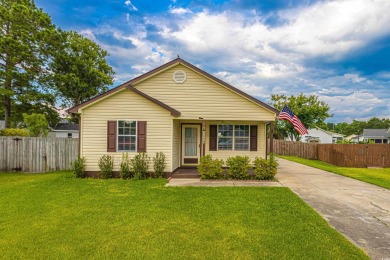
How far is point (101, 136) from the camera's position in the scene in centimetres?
1033

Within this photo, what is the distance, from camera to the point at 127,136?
10289 millimetres

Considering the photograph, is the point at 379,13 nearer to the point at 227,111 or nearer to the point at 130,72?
the point at 227,111

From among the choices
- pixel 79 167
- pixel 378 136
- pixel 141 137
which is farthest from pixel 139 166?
pixel 378 136

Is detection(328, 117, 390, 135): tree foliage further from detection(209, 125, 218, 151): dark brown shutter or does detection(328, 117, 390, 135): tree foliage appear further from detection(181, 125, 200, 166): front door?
detection(181, 125, 200, 166): front door

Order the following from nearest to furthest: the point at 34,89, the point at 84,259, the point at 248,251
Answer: the point at 84,259 → the point at 248,251 → the point at 34,89

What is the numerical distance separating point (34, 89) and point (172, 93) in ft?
55.4

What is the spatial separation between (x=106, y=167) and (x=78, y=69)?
19164 millimetres

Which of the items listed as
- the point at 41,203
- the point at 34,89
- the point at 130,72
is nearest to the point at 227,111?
the point at 41,203

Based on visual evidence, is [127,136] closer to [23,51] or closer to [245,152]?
[245,152]

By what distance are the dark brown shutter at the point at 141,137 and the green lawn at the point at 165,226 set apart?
2.78m

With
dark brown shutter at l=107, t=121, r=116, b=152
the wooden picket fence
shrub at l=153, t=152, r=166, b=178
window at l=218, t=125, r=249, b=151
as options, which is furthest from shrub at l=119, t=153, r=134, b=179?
the wooden picket fence

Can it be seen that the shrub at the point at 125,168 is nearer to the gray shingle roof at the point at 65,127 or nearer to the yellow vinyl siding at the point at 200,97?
the yellow vinyl siding at the point at 200,97

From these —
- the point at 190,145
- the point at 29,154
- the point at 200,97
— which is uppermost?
the point at 200,97

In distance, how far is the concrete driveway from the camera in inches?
165
